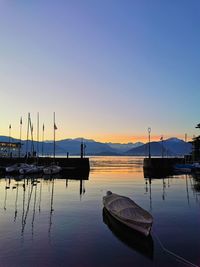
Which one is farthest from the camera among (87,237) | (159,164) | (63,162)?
(159,164)

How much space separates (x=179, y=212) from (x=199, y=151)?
106 metres

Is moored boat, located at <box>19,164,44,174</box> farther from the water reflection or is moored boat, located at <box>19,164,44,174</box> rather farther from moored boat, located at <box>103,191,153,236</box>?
the water reflection

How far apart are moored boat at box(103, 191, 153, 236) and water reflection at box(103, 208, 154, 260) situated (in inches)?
14.7

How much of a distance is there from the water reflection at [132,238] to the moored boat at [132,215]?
0.37 m

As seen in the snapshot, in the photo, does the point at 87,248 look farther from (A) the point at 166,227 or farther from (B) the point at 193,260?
(A) the point at 166,227

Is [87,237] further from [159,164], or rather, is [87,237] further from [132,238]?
[159,164]

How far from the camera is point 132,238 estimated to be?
22062mm

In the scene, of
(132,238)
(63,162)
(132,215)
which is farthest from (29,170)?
(132,238)

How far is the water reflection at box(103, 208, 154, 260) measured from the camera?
19.6 m

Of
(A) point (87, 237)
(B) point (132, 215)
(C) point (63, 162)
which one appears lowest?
(A) point (87, 237)

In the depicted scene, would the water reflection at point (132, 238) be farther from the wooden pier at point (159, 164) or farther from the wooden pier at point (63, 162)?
the wooden pier at point (159, 164)

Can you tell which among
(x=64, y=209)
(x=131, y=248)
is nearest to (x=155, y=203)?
(x=64, y=209)

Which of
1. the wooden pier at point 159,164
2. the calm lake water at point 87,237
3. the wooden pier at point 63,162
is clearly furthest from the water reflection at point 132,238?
the wooden pier at point 159,164

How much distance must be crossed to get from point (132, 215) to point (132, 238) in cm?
180
